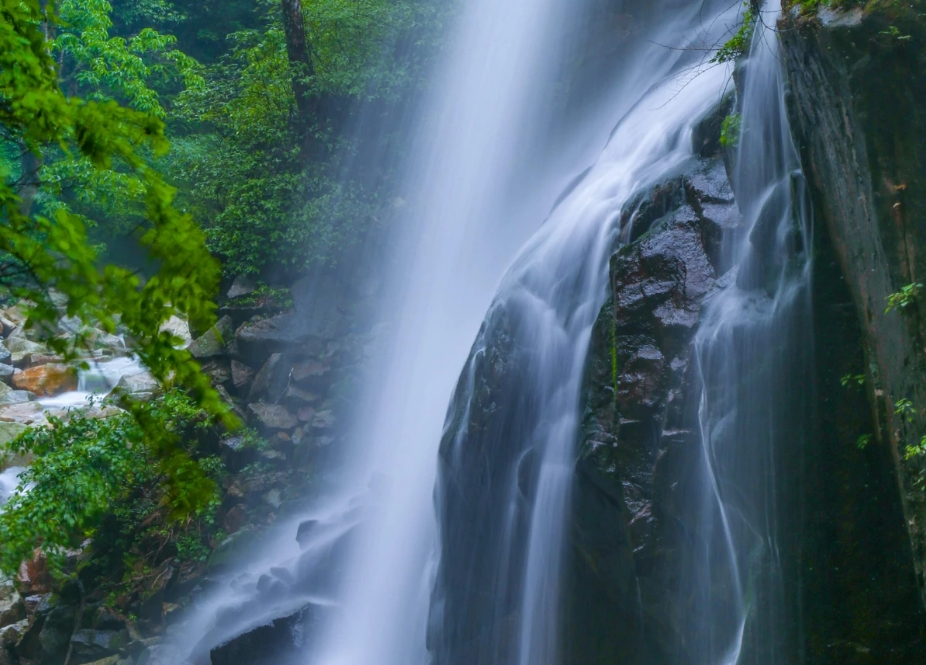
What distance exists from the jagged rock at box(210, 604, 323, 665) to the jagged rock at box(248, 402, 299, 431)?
3.61 m

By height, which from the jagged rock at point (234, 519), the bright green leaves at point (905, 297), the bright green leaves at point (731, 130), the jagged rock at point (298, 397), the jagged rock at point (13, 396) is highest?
the jagged rock at point (13, 396)

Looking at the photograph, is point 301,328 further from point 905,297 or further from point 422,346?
point 905,297

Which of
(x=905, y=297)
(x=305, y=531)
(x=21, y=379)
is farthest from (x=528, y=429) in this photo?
(x=21, y=379)

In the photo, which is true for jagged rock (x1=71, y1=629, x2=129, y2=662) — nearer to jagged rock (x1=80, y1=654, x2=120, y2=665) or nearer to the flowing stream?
jagged rock (x1=80, y1=654, x2=120, y2=665)

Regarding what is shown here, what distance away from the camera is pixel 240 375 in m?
12.4

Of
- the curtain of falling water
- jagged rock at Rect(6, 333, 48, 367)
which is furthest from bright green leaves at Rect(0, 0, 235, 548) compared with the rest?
jagged rock at Rect(6, 333, 48, 367)

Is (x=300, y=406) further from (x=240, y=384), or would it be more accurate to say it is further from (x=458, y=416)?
(x=458, y=416)

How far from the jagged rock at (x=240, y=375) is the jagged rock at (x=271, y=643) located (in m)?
4.59

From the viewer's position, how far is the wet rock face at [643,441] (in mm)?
5281

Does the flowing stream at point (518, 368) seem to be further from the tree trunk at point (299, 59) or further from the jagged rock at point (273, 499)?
the tree trunk at point (299, 59)

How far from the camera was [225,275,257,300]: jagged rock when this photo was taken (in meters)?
13.0

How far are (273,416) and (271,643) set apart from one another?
Result: 418 cm

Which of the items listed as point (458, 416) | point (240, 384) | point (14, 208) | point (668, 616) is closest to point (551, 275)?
point (458, 416)

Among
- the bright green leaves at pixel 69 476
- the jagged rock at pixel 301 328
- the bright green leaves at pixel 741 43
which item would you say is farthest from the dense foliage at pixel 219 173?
the bright green leaves at pixel 741 43
